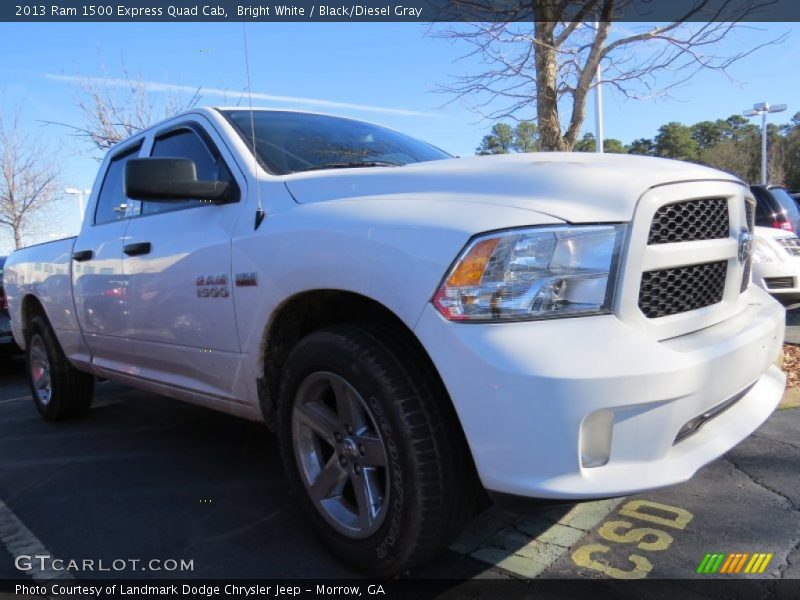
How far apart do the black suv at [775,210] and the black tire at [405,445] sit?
6.82m

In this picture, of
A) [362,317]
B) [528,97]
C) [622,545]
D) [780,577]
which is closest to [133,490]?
[362,317]

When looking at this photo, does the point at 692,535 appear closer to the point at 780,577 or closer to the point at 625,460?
the point at 780,577

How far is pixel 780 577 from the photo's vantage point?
2229mm

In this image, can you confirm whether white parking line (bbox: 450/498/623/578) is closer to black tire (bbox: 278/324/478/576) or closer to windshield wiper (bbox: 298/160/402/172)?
black tire (bbox: 278/324/478/576)

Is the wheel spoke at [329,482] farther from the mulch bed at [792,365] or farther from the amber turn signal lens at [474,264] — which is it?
the mulch bed at [792,365]

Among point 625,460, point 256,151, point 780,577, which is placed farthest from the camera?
point 256,151

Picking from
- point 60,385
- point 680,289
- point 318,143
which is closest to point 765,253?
point 680,289

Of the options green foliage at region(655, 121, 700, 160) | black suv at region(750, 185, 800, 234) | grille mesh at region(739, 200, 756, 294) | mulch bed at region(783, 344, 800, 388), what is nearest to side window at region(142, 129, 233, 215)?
grille mesh at region(739, 200, 756, 294)

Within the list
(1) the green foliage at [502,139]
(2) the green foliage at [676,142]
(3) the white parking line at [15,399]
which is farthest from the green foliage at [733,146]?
(3) the white parking line at [15,399]

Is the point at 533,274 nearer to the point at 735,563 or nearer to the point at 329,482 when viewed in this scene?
the point at 329,482

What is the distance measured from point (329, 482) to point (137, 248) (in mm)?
1834

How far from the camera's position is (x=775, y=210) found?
7473 millimetres

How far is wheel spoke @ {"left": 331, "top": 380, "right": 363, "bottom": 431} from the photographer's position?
231cm

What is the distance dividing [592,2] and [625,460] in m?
5.17
